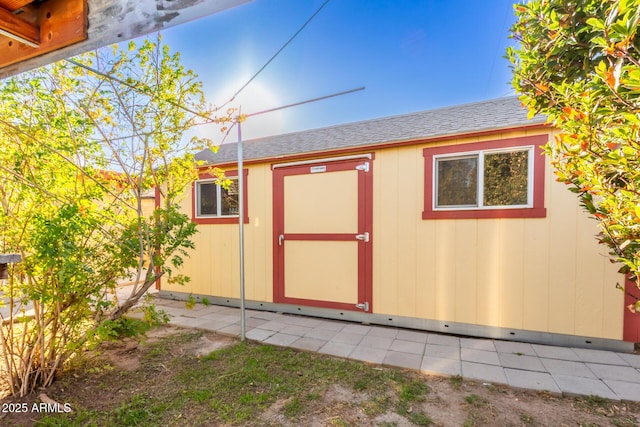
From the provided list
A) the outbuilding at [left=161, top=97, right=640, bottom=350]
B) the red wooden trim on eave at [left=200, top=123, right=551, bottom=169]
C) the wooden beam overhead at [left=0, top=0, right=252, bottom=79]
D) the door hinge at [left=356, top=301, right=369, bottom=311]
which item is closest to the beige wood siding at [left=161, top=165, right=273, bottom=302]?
the outbuilding at [left=161, top=97, right=640, bottom=350]

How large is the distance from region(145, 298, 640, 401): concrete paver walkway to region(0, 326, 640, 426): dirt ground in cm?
13

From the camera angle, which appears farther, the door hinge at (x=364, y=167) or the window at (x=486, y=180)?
the door hinge at (x=364, y=167)

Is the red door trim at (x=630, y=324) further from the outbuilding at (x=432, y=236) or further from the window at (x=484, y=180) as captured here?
the window at (x=484, y=180)

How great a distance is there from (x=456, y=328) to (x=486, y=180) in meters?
1.86

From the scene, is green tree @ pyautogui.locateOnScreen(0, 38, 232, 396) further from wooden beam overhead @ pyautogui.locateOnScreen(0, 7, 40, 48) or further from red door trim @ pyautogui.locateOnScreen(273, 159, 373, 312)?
red door trim @ pyautogui.locateOnScreen(273, 159, 373, 312)

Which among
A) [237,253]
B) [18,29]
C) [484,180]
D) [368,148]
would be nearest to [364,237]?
[368,148]

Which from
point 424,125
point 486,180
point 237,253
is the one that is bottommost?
point 237,253

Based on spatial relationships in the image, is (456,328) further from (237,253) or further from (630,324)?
(237,253)

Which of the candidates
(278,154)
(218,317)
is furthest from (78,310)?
(278,154)

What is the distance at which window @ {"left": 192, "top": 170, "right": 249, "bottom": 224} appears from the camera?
4.72 metres

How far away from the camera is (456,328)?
3340 millimetres

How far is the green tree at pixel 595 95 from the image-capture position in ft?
3.23

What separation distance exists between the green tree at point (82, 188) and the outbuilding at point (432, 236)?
6.20ft

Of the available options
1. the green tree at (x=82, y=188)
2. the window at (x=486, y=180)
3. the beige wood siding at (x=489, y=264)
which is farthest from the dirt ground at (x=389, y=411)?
the window at (x=486, y=180)
